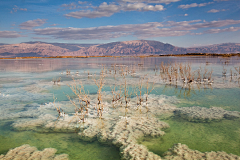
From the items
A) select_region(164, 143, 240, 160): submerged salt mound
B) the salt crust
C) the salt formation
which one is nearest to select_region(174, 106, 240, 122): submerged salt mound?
the salt crust

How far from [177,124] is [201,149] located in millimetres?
1508

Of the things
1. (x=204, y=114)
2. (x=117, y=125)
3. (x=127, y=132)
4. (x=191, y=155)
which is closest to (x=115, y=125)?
(x=117, y=125)

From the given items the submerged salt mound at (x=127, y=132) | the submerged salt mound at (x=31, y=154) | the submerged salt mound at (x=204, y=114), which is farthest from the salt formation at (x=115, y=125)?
the submerged salt mound at (x=31, y=154)

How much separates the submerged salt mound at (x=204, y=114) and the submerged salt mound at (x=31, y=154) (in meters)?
4.39

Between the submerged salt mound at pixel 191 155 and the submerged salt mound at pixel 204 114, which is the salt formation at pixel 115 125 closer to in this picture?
the submerged salt mound at pixel 191 155

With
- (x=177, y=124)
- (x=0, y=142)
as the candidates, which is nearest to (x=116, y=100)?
(x=177, y=124)

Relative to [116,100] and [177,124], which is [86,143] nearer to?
[177,124]

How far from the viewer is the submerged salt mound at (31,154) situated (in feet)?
12.4

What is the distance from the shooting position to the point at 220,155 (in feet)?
12.4

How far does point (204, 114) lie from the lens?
6289 mm

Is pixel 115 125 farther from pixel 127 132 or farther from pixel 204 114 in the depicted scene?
pixel 204 114

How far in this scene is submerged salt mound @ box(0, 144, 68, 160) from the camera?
3.77m

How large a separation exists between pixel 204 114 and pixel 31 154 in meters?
5.67

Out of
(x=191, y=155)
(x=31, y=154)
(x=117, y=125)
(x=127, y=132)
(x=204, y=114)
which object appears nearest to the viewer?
(x=191, y=155)
